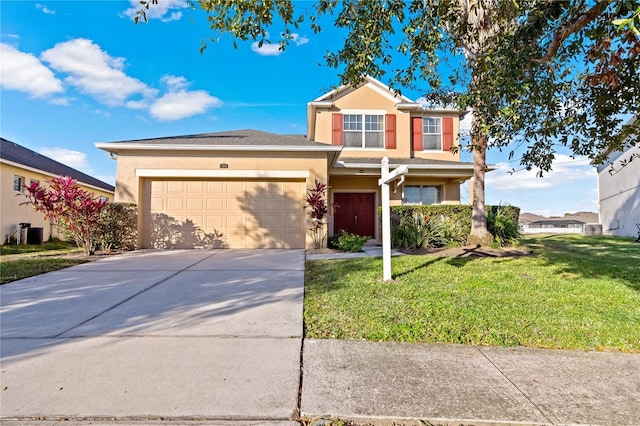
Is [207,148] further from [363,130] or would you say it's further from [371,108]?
[371,108]

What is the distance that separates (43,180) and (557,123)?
1993 centimetres

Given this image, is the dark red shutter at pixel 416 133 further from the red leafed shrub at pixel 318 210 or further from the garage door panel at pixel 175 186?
the garage door panel at pixel 175 186

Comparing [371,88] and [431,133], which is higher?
[371,88]

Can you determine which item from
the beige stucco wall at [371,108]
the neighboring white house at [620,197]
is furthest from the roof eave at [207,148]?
the neighboring white house at [620,197]

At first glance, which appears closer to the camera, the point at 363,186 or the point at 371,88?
the point at 363,186

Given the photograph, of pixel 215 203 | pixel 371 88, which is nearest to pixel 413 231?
pixel 215 203

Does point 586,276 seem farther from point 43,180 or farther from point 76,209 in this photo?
point 43,180

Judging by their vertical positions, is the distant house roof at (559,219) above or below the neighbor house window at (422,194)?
below

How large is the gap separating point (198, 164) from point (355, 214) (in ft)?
21.5

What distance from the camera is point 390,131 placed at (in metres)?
14.1

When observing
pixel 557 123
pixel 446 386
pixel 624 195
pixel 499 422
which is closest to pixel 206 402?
pixel 446 386

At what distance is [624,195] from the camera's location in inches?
Result: 637

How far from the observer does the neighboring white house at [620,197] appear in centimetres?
1488

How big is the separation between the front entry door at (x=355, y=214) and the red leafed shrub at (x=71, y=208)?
27.4 ft
